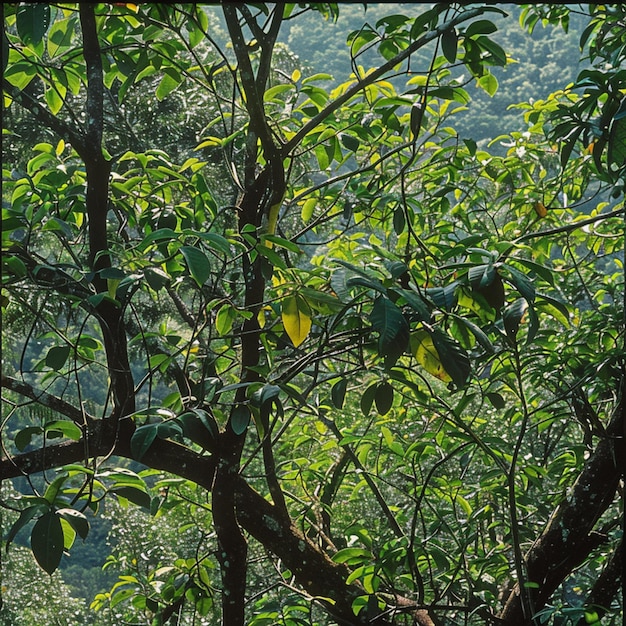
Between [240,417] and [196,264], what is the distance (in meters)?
0.24

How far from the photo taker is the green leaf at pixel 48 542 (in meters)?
0.65

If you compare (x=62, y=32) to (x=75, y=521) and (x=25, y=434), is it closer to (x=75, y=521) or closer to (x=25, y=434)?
(x=25, y=434)

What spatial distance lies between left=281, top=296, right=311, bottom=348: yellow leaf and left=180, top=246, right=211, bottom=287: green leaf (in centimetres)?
13

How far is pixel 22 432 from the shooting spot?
87 centimetres

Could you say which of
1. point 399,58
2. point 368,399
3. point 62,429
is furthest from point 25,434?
point 399,58

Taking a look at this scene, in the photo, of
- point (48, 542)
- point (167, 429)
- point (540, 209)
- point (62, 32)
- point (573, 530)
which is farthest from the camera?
point (540, 209)

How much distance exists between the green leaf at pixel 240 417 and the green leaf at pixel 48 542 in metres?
0.26

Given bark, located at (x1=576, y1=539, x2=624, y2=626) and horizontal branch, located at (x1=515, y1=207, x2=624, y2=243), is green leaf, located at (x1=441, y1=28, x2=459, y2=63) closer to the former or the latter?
horizontal branch, located at (x1=515, y1=207, x2=624, y2=243)

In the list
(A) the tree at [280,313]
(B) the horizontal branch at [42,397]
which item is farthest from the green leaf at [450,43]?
(B) the horizontal branch at [42,397]

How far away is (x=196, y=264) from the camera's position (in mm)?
726

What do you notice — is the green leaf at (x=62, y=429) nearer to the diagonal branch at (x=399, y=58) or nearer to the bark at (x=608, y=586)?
the diagonal branch at (x=399, y=58)

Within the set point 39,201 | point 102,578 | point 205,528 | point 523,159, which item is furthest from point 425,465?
point 102,578

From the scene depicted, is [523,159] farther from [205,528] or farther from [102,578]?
[102,578]

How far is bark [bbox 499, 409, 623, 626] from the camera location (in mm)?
1067
